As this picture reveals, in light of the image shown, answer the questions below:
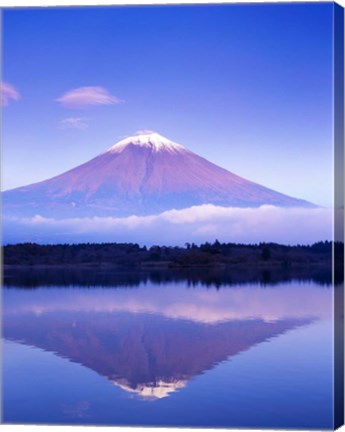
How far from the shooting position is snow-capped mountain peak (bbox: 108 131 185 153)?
6332mm

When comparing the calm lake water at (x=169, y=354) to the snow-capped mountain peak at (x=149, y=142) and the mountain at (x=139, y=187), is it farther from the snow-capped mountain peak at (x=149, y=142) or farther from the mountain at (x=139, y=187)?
the snow-capped mountain peak at (x=149, y=142)

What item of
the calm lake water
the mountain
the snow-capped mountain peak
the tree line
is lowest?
the calm lake water

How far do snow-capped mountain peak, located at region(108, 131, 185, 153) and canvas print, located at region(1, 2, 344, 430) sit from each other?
0.02 m

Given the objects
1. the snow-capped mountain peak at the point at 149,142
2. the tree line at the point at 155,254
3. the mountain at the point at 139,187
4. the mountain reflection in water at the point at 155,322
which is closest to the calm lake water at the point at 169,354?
the mountain reflection in water at the point at 155,322

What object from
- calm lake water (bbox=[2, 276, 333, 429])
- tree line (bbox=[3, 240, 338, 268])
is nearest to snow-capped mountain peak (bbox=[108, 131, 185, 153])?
tree line (bbox=[3, 240, 338, 268])

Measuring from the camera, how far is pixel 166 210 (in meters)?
6.70

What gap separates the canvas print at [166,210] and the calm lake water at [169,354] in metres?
Answer: 0.02

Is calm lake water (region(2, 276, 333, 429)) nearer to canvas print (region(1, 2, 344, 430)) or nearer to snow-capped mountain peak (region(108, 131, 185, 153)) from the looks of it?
canvas print (region(1, 2, 344, 430))

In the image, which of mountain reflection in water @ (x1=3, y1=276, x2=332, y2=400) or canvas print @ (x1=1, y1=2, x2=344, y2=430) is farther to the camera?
mountain reflection in water @ (x1=3, y1=276, x2=332, y2=400)

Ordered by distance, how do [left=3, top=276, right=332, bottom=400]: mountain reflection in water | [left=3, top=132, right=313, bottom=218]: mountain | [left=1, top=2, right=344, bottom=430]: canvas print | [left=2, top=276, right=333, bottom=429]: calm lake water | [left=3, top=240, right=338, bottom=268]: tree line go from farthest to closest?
[left=3, top=132, right=313, bottom=218]: mountain
[left=3, top=240, right=338, bottom=268]: tree line
[left=3, top=276, right=332, bottom=400]: mountain reflection in water
[left=1, top=2, right=344, bottom=430]: canvas print
[left=2, top=276, right=333, bottom=429]: calm lake water

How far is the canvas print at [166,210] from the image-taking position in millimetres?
5531

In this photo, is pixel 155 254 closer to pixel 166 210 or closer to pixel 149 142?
pixel 166 210

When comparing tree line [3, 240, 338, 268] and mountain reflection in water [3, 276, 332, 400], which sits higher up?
tree line [3, 240, 338, 268]

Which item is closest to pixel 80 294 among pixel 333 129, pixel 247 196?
pixel 247 196
